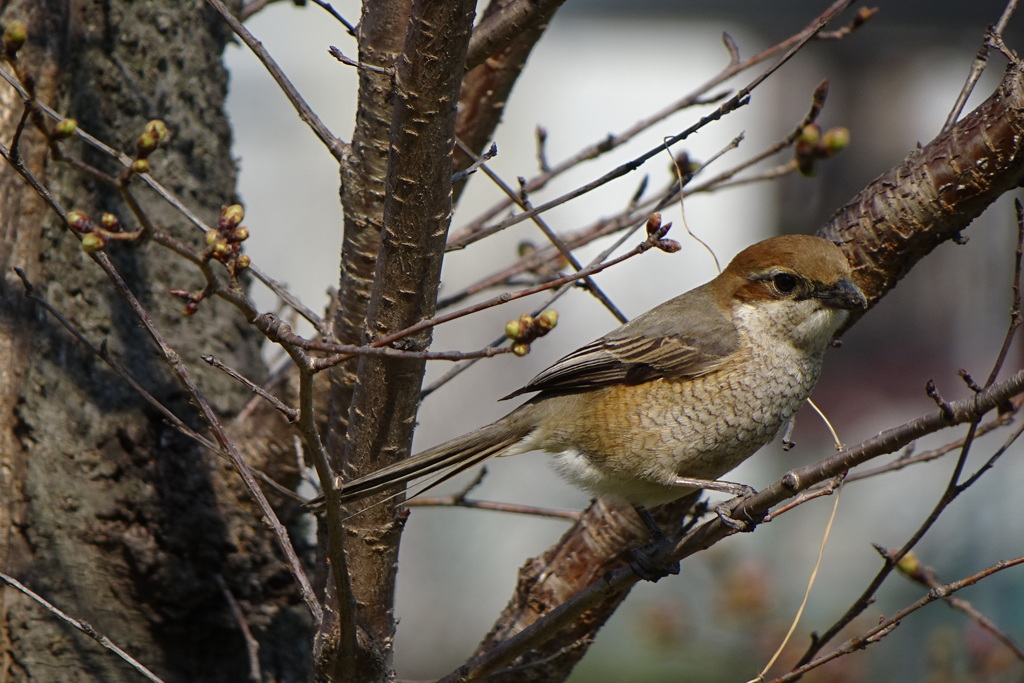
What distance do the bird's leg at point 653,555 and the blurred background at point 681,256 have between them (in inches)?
154

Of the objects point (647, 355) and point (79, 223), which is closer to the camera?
point (79, 223)

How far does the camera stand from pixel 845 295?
2758mm

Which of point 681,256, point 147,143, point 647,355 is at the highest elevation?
point 681,256

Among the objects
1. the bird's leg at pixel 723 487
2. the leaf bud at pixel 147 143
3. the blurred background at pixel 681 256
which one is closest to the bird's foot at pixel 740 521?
the bird's leg at pixel 723 487

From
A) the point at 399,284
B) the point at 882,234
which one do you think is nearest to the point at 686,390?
the point at 882,234

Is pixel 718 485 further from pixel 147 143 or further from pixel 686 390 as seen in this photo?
pixel 147 143

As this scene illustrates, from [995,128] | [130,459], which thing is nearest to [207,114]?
[130,459]

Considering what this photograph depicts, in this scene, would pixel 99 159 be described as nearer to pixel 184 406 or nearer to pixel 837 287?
pixel 184 406

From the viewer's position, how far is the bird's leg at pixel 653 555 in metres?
2.52

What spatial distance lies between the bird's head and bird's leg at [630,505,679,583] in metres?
0.68

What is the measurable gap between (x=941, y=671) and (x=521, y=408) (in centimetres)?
228

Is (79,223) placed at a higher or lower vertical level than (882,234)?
lower

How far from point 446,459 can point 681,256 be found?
674 cm

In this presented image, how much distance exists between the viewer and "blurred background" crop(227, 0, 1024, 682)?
7672 mm
